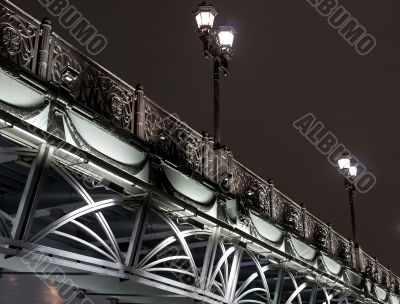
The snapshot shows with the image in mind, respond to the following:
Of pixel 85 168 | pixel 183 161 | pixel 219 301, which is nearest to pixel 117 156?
pixel 85 168

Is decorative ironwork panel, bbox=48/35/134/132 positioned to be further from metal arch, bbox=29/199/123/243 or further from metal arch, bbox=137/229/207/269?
metal arch, bbox=137/229/207/269

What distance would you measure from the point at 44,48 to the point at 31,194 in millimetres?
2505

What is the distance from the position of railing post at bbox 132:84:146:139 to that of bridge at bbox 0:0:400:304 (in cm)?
2

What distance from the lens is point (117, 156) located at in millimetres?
11523

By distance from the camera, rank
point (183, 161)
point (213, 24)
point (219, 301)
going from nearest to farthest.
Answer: point (183, 161) → point (219, 301) → point (213, 24)

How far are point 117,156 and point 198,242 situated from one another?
5.98 m

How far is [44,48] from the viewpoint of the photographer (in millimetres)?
10625

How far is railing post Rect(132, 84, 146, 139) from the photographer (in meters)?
12.5

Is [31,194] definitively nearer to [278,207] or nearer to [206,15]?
[206,15]

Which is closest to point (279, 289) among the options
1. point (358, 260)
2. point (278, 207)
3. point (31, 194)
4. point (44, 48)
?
point (278, 207)

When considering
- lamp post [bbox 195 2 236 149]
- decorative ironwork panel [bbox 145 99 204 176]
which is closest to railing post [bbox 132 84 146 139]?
decorative ironwork panel [bbox 145 99 204 176]

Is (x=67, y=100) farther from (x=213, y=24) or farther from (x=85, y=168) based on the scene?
(x=213, y=24)

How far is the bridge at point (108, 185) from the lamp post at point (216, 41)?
4.08 feet

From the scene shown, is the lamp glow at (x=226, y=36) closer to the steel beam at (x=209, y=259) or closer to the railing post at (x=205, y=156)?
the railing post at (x=205, y=156)
